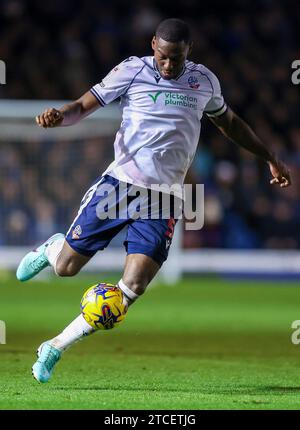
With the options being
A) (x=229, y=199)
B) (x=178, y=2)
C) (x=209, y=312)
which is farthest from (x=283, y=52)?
(x=209, y=312)

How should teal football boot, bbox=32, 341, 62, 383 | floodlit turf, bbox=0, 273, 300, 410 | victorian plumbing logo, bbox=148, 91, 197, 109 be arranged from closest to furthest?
floodlit turf, bbox=0, 273, 300, 410, teal football boot, bbox=32, 341, 62, 383, victorian plumbing logo, bbox=148, 91, 197, 109

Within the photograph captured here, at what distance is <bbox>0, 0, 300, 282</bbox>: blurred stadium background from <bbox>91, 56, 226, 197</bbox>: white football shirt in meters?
10.5

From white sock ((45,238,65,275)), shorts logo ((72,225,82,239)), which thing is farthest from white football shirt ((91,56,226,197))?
white sock ((45,238,65,275))

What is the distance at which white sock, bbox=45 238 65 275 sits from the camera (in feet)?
27.4

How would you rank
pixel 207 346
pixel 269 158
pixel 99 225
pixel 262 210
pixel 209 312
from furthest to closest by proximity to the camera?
pixel 262 210
pixel 209 312
pixel 207 346
pixel 269 158
pixel 99 225

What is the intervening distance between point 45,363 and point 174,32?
265 cm

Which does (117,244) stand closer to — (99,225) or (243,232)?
(243,232)

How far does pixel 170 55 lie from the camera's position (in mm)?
7715

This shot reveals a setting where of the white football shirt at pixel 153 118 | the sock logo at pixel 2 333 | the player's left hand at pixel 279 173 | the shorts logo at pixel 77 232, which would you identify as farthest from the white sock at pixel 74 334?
the sock logo at pixel 2 333

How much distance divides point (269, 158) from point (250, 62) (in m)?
15.0

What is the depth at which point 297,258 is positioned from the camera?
66.0ft

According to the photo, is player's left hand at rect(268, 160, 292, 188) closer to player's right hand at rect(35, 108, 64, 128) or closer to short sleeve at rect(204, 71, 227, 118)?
short sleeve at rect(204, 71, 227, 118)

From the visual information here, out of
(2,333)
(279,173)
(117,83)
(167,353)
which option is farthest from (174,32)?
(2,333)

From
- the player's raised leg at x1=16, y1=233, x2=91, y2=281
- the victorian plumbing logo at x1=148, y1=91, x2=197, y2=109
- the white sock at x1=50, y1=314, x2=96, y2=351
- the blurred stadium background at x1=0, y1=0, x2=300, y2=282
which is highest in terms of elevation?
the blurred stadium background at x1=0, y1=0, x2=300, y2=282
